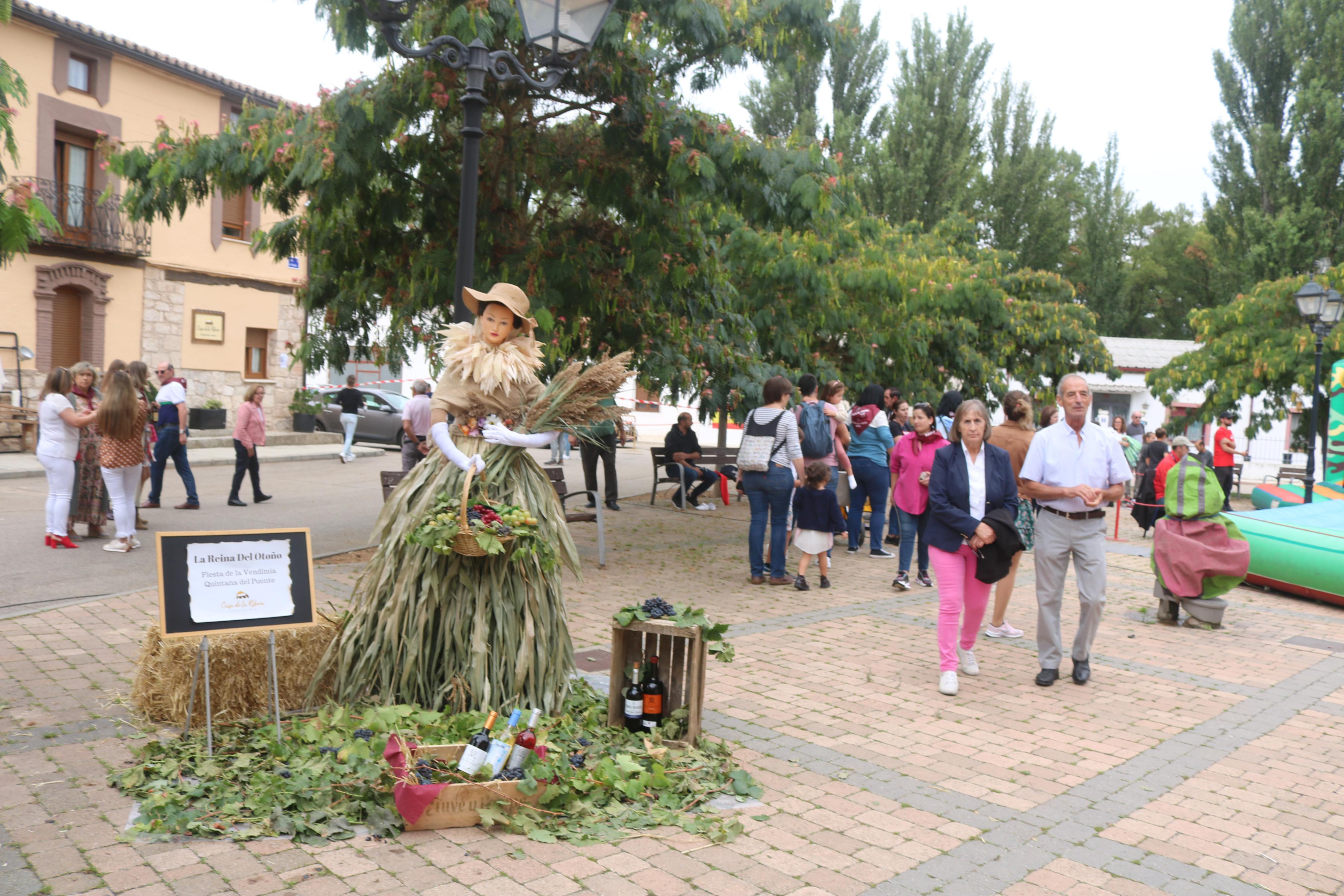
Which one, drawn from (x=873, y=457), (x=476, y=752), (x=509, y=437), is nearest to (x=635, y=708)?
(x=476, y=752)

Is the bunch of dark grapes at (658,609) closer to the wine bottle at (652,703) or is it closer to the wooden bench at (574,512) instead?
the wine bottle at (652,703)

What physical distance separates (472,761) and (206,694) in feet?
4.26

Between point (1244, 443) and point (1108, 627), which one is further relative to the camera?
point (1244, 443)

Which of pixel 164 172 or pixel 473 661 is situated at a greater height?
pixel 164 172

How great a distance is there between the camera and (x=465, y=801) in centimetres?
386

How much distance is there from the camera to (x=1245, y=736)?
18.2 ft

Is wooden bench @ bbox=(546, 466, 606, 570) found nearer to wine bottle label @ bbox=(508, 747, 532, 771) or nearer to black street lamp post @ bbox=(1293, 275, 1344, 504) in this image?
wine bottle label @ bbox=(508, 747, 532, 771)

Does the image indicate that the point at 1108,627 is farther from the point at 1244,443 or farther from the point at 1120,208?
the point at 1120,208

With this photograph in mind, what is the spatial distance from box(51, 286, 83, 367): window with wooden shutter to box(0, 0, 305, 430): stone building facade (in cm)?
3

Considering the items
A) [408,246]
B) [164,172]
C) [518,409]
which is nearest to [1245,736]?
[518,409]

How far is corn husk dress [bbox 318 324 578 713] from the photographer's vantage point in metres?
4.76

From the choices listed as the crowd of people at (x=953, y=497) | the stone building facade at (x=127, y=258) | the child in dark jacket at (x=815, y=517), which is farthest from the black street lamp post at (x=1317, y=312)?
the stone building facade at (x=127, y=258)

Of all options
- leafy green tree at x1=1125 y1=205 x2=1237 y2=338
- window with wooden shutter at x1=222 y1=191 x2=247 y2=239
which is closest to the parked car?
window with wooden shutter at x1=222 y1=191 x2=247 y2=239

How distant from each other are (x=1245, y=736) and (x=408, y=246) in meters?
8.23
